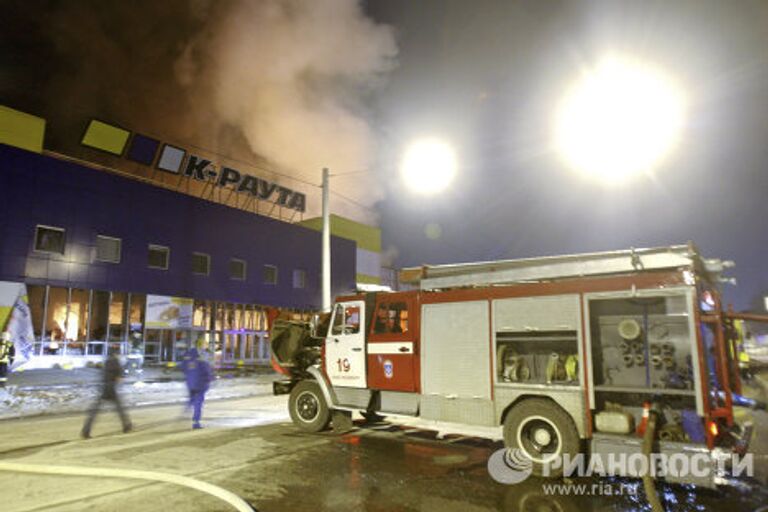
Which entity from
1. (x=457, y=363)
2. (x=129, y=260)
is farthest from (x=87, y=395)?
(x=457, y=363)

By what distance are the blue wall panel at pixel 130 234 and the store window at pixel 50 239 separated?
24 centimetres

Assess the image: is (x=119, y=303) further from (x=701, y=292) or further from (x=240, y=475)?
(x=701, y=292)

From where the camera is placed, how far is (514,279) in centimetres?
752

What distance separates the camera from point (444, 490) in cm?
604

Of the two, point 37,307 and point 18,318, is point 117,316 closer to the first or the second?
point 37,307

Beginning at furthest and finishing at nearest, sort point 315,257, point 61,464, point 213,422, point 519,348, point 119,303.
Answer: point 315,257, point 119,303, point 213,422, point 519,348, point 61,464

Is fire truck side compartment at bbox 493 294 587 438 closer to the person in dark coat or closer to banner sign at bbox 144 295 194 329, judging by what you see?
the person in dark coat

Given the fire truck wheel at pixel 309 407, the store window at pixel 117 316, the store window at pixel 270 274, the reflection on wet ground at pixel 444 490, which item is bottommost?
the reflection on wet ground at pixel 444 490

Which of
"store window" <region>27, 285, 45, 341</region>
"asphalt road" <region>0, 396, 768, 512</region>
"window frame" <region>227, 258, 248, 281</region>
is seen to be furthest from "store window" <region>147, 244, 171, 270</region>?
"asphalt road" <region>0, 396, 768, 512</region>

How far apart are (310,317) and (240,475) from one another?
4509 millimetres

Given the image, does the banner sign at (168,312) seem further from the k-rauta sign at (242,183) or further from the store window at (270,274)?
the k-rauta sign at (242,183)

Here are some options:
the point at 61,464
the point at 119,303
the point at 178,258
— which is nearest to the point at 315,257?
the point at 178,258

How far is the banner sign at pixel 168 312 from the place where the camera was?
2692 centimetres

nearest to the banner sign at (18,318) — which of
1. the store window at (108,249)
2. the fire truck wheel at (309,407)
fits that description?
the store window at (108,249)
